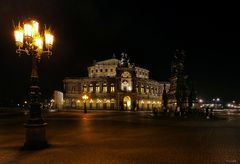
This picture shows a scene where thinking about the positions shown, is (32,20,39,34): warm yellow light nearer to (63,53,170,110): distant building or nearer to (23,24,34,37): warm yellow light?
(23,24,34,37): warm yellow light

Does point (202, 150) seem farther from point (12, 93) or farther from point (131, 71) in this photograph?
point (12, 93)

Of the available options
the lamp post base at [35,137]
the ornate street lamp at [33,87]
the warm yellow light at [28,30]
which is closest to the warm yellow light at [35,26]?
the ornate street lamp at [33,87]

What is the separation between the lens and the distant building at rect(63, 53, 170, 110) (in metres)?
116

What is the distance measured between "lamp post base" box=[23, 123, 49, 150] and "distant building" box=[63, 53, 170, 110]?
3667 inches

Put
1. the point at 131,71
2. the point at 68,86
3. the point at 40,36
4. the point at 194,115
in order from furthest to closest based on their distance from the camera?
the point at 68,86 < the point at 131,71 < the point at 194,115 < the point at 40,36

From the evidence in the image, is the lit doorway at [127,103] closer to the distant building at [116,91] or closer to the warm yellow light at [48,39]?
the distant building at [116,91]

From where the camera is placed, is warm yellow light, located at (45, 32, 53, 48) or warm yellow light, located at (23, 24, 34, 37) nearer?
warm yellow light, located at (23, 24, 34, 37)

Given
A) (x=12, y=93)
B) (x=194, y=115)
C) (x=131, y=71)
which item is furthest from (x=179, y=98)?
(x=12, y=93)

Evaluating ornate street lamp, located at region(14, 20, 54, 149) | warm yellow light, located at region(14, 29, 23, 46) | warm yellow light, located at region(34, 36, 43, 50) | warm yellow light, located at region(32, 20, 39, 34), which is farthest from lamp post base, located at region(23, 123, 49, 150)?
warm yellow light, located at region(32, 20, 39, 34)

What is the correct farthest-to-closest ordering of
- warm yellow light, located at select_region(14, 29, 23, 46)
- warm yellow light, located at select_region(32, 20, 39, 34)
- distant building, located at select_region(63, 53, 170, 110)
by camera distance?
1. distant building, located at select_region(63, 53, 170, 110)
2. warm yellow light, located at select_region(14, 29, 23, 46)
3. warm yellow light, located at select_region(32, 20, 39, 34)

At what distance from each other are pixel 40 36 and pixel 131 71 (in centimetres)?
10005

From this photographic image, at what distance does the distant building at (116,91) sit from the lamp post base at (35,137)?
3667 inches

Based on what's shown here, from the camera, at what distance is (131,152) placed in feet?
46.7

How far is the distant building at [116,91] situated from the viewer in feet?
379
